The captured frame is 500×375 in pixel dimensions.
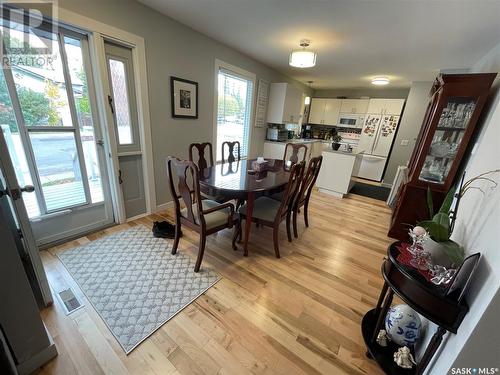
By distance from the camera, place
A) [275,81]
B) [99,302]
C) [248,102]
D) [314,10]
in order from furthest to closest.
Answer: [275,81]
[248,102]
[314,10]
[99,302]

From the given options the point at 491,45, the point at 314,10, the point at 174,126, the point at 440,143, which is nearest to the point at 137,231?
the point at 174,126

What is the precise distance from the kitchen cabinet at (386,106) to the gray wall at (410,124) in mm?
441

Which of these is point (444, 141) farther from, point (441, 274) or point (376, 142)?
point (376, 142)

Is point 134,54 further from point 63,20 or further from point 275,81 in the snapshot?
point 275,81

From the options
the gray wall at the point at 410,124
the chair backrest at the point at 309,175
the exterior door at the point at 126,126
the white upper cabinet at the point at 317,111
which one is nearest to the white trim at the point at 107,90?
the exterior door at the point at 126,126

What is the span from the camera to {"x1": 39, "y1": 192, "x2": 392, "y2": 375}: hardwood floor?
1.17m

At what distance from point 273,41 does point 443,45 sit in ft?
6.83

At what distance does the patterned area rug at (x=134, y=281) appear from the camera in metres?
1.37

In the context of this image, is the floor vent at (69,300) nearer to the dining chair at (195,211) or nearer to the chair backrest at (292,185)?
the dining chair at (195,211)

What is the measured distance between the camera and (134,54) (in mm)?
2211

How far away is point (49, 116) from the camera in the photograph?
182 cm

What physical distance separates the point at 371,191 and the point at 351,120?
2437mm

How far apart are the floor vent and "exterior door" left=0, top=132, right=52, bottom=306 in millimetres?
80

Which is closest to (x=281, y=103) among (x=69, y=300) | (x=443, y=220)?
(x=443, y=220)
